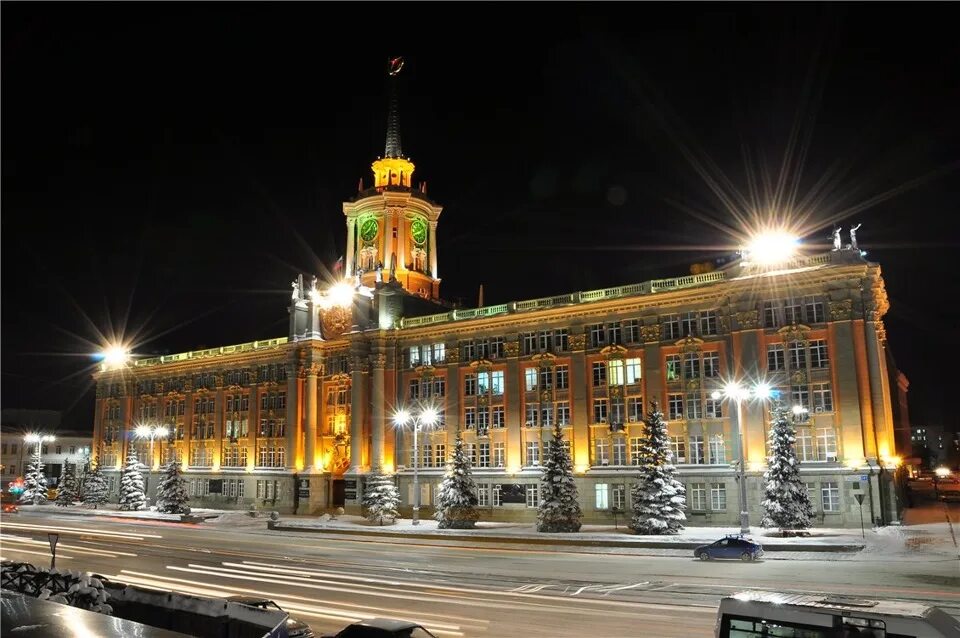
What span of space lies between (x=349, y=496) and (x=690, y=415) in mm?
31245

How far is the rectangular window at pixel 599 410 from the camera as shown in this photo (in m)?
56.7

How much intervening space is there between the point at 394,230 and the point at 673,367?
3886 centimetres

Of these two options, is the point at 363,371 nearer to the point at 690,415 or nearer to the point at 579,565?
the point at 690,415

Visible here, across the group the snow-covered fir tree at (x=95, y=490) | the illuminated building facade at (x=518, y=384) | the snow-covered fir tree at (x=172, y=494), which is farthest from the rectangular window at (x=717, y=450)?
the snow-covered fir tree at (x=95, y=490)

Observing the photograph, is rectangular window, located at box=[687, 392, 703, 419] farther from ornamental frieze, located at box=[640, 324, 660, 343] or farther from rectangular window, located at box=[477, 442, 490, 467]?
rectangular window, located at box=[477, 442, 490, 467]

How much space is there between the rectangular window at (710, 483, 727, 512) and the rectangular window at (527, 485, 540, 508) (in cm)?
1356

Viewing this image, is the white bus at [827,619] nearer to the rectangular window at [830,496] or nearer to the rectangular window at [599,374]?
the rectangular window at [830,496]

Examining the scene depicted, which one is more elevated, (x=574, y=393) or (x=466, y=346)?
(x=466, y=346)

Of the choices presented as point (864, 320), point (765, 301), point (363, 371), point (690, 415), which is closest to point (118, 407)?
point (363, 371)

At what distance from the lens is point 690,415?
2092 inches

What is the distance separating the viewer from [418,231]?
84.4 m

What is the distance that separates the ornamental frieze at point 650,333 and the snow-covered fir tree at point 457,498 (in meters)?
15.9

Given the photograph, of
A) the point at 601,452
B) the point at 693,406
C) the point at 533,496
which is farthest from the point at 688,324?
the point at 533,496

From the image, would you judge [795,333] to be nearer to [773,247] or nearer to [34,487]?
[773,247]
